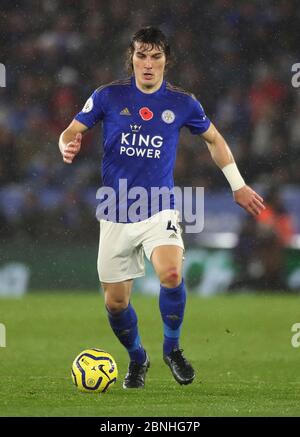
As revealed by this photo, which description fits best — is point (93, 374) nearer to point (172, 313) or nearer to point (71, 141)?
point (172, 313)

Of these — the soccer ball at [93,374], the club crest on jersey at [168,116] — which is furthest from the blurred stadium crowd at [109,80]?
the soccer ball at [93,374]

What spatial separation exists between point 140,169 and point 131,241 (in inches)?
17.6

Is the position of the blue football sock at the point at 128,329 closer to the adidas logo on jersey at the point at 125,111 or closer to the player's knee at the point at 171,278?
the player's knee at the point at 171,278

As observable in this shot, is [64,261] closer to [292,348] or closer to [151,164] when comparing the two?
[292,348]

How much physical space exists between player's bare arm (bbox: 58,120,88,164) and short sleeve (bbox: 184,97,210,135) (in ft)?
2.18

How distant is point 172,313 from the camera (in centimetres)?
693

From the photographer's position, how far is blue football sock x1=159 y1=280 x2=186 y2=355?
688cm

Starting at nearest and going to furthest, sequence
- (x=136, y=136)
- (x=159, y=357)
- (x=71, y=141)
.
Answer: (x=71, y=141), (x=136, y=136), (x=159, y=357)

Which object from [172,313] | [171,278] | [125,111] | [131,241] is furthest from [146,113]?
[172,313]

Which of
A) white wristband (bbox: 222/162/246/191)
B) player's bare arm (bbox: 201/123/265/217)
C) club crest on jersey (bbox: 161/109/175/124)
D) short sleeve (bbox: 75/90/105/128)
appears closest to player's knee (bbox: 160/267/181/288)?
player's bare arm (bbox: 201/123/265/217)

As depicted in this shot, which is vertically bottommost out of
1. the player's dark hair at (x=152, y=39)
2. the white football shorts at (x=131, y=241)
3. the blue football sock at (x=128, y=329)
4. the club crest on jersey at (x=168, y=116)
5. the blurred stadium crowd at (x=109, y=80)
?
the blue football sock at (x=128, y=329)

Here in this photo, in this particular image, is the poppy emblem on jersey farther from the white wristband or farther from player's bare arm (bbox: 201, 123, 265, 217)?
the white wristband

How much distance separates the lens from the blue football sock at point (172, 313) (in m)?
6.88

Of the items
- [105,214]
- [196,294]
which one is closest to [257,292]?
[196,294]
